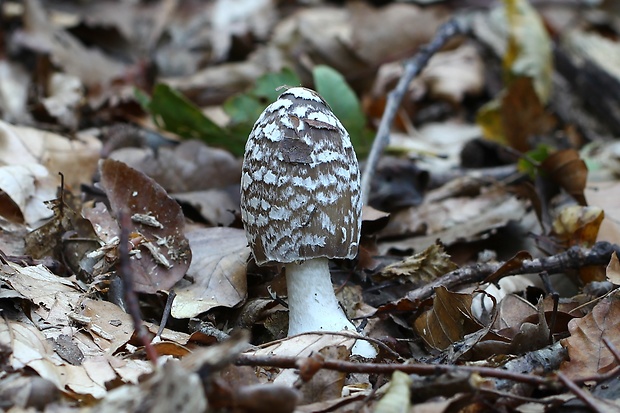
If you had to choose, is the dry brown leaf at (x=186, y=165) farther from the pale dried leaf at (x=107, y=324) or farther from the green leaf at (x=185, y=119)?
the pale dried leaf at (x=107, y=324)

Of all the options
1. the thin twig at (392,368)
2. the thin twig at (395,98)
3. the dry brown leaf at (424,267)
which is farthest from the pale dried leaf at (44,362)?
the thin twig at (395,98)

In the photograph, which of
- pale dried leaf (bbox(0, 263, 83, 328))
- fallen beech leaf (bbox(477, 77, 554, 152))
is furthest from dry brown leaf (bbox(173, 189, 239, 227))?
fallen beech leaf (bbox(477, 77, 554, 152))

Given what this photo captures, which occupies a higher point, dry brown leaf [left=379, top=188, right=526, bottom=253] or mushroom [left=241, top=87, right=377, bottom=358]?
mushroom [left=241, top=87, right=377, bottom=358]

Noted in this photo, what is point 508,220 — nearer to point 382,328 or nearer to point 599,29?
point 382,328

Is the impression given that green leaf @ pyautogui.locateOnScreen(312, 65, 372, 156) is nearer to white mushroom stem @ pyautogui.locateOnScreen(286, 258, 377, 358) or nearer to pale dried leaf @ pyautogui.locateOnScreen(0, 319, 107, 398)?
white mushroom stem @ pyautogui.locateOnScreen(286, 258, 377, 358)

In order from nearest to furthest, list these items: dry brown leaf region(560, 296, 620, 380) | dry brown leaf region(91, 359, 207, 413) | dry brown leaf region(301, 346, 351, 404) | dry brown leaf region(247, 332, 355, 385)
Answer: dry brown leaf region(91, 359, 207, 413)
dry brown leaf region(301, 346, 351, 404)
dry brown leaf region(560, 296, 620, 380)
dry brown leaf region(247, 332, 355, 385)

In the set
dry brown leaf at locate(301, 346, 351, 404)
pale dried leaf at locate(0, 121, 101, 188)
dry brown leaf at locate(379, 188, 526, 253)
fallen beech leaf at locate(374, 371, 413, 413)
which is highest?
pale dried leaf at locate(0, 121, 101, 188)

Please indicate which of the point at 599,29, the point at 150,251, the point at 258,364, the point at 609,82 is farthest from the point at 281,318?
the point at 599,29
